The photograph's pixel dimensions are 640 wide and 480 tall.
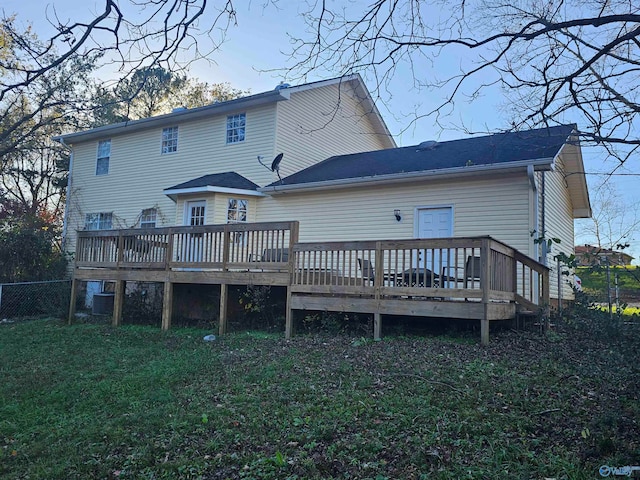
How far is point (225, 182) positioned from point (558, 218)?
27.6 ft

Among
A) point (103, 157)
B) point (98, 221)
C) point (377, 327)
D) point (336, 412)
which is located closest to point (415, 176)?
point (377, 327)

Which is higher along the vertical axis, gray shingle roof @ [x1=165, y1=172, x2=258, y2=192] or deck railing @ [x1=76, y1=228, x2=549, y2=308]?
gray shingle roof @ [x1=165, y1=172, x2=258, y2=192]

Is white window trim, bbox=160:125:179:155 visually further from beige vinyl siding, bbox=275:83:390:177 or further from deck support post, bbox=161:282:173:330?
deck support post, bbox=161:282:173:330

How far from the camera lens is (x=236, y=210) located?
13.0m

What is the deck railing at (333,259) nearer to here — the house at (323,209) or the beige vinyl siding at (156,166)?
the house at (323,209)

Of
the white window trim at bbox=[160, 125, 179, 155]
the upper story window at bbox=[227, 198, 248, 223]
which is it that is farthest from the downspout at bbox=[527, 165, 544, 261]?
the white window trim at bbox=[160, 125, 179, 155]

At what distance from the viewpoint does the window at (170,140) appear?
1505 cm

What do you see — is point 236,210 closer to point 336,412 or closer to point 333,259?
point 333,259

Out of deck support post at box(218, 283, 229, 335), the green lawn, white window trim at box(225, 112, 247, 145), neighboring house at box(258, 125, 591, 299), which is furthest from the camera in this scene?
white window trim at box(225, 112, 247, 145)

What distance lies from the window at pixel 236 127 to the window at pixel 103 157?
5108 mm

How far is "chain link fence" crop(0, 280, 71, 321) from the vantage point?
12359mm

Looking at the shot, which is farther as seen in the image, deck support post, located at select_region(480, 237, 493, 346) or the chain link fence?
the chain link fence

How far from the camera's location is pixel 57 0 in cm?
383

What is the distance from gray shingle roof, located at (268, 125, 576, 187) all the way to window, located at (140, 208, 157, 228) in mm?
4537
